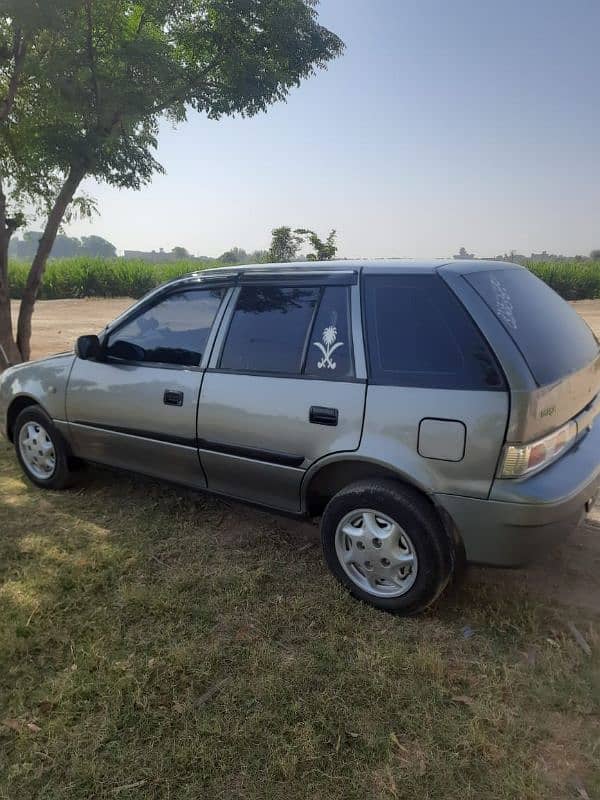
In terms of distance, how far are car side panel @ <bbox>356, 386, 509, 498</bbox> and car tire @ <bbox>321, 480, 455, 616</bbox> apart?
0.15 meters

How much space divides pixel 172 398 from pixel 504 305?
1985 mm

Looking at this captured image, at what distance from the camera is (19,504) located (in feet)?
14.0

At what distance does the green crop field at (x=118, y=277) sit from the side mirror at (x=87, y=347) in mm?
24066

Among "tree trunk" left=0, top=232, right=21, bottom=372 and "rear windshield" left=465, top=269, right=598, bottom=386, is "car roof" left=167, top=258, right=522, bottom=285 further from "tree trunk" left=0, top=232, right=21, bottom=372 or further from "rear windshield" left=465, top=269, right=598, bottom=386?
"tree trunk" left=0, top=232, right=21, bottom=372

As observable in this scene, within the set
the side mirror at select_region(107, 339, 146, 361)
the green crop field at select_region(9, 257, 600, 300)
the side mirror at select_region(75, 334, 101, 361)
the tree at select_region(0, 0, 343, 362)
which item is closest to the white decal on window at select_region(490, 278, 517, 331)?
the side mirror at select_region(107, 339, 146, 361)

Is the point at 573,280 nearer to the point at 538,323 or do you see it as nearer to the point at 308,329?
the point at 538,323

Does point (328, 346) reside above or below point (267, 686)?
above

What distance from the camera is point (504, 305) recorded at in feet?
8.86

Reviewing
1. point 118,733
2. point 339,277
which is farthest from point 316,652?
point 339,277

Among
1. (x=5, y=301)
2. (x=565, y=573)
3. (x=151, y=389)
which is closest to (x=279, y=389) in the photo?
(x=151, y=389)

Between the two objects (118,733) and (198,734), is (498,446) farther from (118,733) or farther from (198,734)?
(118,733)

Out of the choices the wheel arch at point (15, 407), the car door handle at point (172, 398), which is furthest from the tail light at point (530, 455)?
the wheel arch at point (15, 407)

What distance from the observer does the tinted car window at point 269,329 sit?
309 centimetres

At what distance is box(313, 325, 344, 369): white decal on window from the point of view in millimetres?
2941
